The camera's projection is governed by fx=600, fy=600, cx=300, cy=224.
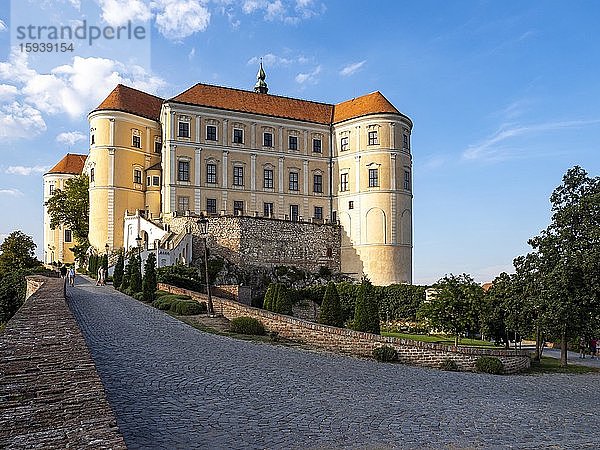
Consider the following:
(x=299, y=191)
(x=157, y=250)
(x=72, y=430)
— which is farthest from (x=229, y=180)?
(x=72, y=430)

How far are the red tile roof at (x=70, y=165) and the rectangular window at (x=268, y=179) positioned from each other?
35.4 meters

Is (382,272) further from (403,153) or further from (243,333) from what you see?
(243,333)

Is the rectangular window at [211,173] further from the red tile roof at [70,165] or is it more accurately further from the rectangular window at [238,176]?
the red tile roof at [70,165]

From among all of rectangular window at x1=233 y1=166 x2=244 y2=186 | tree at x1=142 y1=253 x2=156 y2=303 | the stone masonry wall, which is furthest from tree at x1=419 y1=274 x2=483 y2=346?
rectangular window at x1=233 y1=166 x2=244 y2=186

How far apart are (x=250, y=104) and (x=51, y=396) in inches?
2281

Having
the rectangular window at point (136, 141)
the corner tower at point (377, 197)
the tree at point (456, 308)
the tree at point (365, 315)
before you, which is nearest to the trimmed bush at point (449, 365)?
the tree at point (365, 315)

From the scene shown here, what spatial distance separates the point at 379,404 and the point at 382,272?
49119mm

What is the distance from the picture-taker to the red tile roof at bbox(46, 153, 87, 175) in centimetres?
8350

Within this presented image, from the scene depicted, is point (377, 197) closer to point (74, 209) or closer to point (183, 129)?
point (183, 129)

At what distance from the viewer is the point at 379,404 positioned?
36.1 feet

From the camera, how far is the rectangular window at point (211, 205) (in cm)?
5712

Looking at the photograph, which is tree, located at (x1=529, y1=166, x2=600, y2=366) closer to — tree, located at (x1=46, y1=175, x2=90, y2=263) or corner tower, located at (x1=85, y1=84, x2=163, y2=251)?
corner tower, located at (x1=85, y1=84, x2=163, y2=251)

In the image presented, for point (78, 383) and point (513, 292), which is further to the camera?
point (513, 292)

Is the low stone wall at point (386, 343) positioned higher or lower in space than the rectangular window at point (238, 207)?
lower
